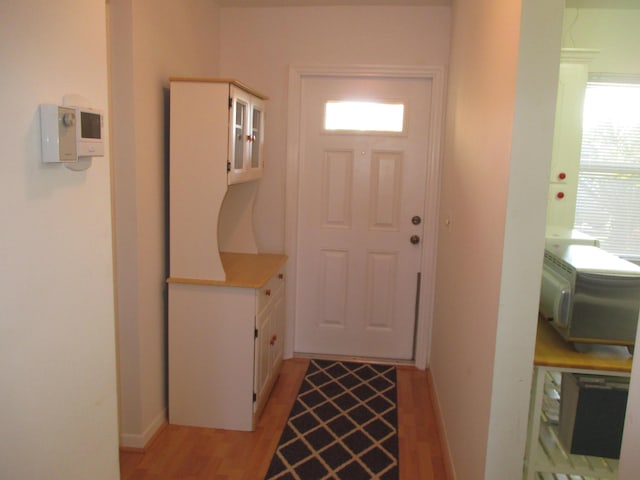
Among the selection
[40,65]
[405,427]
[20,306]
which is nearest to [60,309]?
[20,306]

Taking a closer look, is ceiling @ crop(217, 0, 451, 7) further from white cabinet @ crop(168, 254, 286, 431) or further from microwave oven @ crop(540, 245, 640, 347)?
→ microwave oven @ crop(540, 245, 640, 347)

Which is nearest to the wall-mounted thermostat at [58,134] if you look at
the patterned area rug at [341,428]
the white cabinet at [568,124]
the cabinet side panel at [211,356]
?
the cabinet side panel at [211,356]

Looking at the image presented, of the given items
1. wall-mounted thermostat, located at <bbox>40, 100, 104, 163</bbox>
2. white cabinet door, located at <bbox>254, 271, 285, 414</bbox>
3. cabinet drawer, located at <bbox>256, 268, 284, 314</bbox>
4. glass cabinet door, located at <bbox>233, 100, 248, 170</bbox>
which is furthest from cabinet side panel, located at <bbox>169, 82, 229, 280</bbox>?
wall-mounted thermostat, located at <bbox>40, 100, 104, 163</bbox>

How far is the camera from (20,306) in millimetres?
1194

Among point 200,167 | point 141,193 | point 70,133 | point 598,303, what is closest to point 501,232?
point 598,303

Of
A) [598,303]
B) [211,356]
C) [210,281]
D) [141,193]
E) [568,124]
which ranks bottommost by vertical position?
[211,356]

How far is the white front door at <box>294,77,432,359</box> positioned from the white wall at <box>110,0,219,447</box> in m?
1.19

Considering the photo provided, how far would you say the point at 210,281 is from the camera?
2.76 meters

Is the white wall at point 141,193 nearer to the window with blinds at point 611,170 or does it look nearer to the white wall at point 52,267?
the white wall at point 52,267

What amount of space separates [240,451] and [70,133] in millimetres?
1943

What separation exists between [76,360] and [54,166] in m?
0.52

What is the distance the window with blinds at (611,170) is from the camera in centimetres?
356

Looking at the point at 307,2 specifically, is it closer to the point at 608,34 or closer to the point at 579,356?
the point at 608,34

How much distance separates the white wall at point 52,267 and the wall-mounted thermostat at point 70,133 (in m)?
0.02
